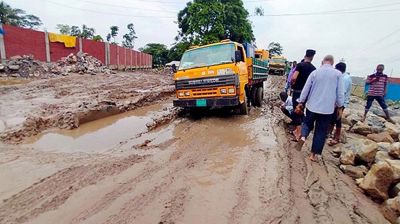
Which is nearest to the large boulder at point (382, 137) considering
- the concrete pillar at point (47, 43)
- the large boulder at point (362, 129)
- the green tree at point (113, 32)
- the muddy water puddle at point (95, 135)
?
the large boulder at point (362, 129)

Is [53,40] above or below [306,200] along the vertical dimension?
above

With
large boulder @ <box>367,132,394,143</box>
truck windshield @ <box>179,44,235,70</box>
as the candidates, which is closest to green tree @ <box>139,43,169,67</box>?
truck windshield @ <box>179,44,235,70</box>

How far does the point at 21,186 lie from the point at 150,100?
7.74 meters

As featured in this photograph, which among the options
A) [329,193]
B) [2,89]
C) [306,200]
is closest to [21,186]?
[306,200]

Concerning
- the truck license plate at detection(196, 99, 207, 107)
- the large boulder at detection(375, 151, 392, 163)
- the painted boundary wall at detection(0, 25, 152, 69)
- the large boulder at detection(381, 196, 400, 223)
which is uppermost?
the painted boundary wall at detection(0, 25, 152, 69)

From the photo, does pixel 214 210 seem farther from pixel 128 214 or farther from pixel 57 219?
pixel 57 219

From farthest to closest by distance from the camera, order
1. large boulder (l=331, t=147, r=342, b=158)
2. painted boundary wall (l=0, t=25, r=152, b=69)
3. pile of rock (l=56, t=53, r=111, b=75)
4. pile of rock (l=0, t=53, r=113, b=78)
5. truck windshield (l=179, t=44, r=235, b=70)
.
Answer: pile of rock (l=56, t=53, r=111, b=75) < painted boundary wall (l=0, t=25, r=152, b=69) < pile of rock (l=0, t=53, r=113, b=78) < truck windshield (l=179, t=44, r=235, b=70) < large boulder (l=331, t=147, r=342, b=158)

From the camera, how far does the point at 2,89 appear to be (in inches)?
433

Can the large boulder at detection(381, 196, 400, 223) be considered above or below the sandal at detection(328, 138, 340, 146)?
below

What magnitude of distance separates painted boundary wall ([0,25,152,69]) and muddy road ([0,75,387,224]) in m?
15.3

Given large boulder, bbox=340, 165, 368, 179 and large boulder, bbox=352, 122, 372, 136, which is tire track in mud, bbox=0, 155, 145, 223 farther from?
large boulder, bbox=352, 122, 372, 136

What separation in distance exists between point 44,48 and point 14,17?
23346 millimetres

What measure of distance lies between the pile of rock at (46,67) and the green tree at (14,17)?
1994cm

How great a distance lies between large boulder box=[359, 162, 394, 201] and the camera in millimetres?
3659
